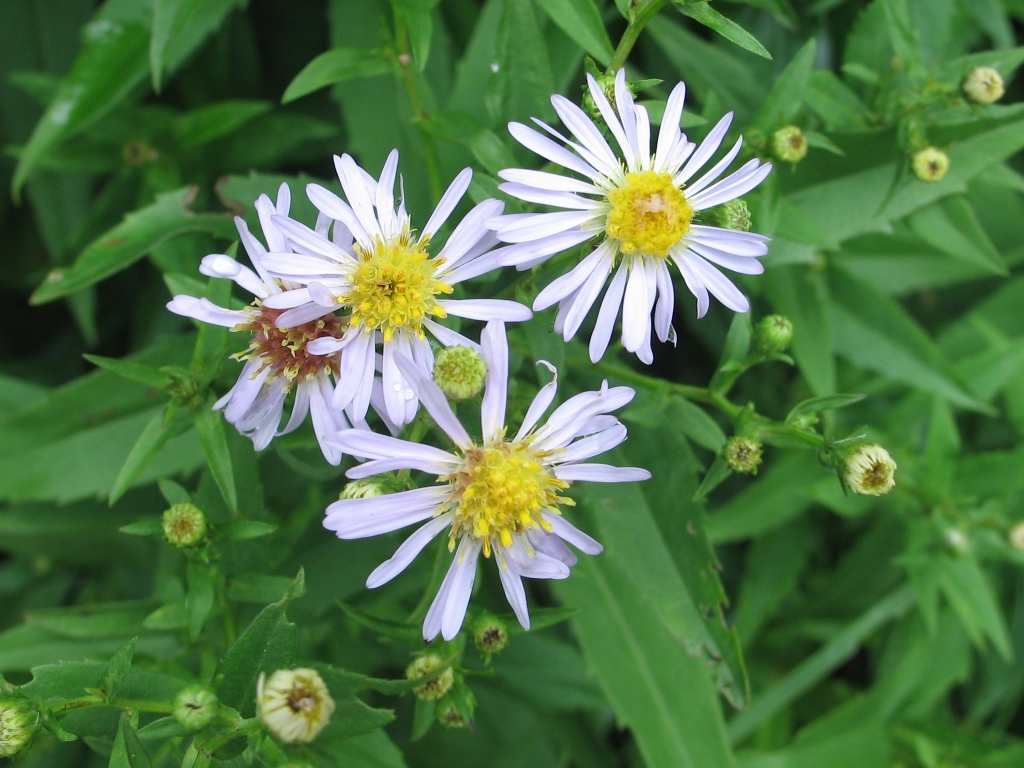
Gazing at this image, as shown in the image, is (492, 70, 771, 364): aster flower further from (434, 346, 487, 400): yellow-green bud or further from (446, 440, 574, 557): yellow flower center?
(446, 440, 574, 557): yellow flower center

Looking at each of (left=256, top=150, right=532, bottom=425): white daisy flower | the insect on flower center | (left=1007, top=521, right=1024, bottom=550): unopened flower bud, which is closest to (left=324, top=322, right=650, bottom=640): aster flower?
(left=256, top=150, right=532, bottom=425): white daisy flower

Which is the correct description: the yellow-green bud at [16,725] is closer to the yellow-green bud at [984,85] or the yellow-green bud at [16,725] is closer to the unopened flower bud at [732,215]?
the unopened flower bud at [732,215]

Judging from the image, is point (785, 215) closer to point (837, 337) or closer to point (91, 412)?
point (837, 337)

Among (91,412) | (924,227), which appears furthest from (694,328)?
(91,412)

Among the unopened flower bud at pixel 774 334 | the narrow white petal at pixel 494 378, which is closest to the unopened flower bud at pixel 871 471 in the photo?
the unopened flower bud at pixel 774 334

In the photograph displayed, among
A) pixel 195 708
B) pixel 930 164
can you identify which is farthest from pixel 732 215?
pixel 195 708

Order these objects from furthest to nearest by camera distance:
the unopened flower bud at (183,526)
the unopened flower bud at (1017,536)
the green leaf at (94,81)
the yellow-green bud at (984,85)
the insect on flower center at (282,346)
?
the unopened flower bud at (1017,536)
the green leaf at (94,81)
the yellow-green bud at (984,85)
the unopened flower bud at (183,526)
the insect on flower center at (282,346)
